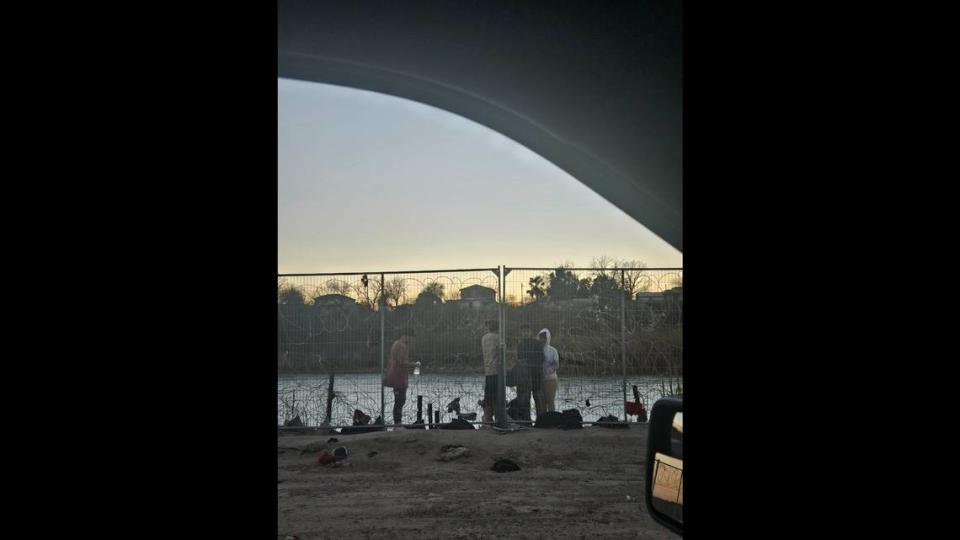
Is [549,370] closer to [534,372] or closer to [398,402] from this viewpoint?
[534,372]

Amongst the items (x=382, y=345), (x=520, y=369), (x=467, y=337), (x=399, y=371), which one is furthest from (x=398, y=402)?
(x=520, y=369)

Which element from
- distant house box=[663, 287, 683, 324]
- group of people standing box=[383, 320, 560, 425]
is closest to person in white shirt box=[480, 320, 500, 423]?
group of people standing box=[383, 320, 560, 425]

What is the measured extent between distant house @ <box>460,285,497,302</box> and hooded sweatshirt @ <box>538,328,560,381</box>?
2.85 ft

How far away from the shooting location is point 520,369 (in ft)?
29.4

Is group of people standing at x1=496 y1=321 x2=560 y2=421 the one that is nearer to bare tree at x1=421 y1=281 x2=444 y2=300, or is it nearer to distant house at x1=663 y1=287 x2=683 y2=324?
bare tree at x1=421 y1=281 x2=444 y2=300

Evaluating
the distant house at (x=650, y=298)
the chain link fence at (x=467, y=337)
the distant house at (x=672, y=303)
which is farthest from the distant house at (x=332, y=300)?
the distant house at (x=672, y=303)

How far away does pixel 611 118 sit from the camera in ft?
8.86

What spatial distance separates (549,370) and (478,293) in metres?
1.44

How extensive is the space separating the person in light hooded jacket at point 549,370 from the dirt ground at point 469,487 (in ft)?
1.46

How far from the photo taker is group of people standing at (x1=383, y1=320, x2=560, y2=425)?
8938mm
